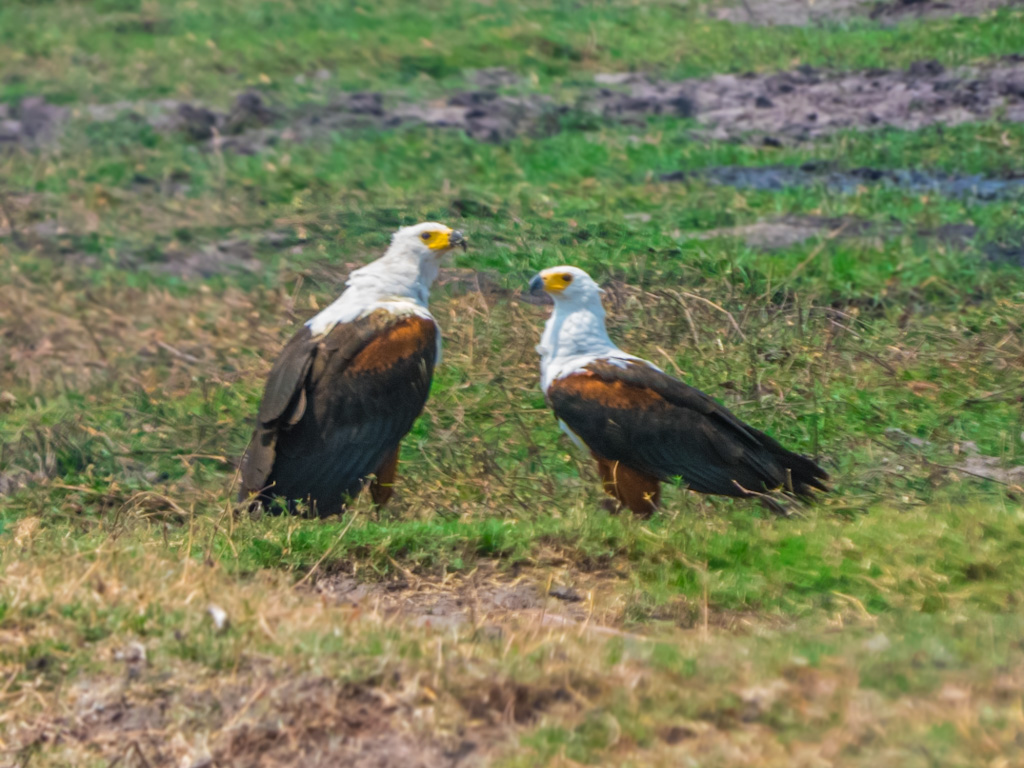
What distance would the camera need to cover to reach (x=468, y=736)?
3355 millimetres

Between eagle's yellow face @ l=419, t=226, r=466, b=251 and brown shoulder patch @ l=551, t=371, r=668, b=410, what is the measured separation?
1.18 m

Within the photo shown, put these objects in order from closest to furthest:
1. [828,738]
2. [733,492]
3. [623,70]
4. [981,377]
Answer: [828,738]
[733,492]
[981,377]
[623,70]

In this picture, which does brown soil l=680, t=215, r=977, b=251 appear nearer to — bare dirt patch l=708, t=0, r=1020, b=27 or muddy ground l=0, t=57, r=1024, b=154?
muddy ground l=0, t=57, r=1024, b=154

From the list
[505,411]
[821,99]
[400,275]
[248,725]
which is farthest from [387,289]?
[821,99]

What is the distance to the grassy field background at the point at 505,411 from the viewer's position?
3.49 metres

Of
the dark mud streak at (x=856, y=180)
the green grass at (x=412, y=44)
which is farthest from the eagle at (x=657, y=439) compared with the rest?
the green grass at (x=412, y=44)

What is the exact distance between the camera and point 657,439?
5.69 meters

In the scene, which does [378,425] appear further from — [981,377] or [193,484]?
[981,377]

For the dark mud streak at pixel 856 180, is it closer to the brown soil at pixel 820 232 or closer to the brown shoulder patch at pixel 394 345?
the brown soil at pixel 820 232

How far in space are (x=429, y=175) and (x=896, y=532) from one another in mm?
6806

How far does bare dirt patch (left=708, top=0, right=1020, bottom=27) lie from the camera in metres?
15.1

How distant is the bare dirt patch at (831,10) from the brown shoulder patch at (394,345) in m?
10.8

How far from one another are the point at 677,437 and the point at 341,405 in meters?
1.45

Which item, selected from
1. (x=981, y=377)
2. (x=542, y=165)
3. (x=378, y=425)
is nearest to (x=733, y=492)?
(x=378, y=425)
